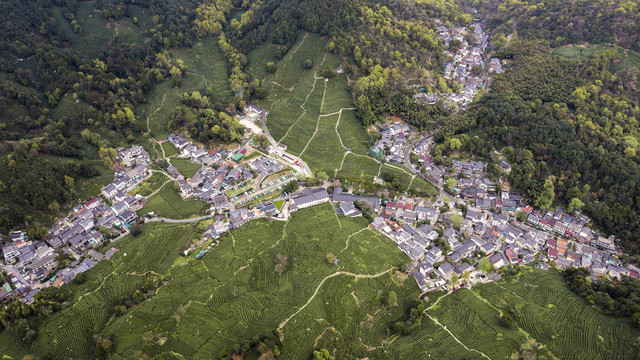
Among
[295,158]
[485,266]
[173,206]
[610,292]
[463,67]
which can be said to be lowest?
[610,292]

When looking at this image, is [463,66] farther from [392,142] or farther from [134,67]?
[134,67]

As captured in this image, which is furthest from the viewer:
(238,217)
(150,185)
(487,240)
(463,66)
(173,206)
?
(463,66)

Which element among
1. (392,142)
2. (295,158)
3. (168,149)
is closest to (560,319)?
(392,142)

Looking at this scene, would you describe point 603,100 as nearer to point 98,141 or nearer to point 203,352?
point 203,352

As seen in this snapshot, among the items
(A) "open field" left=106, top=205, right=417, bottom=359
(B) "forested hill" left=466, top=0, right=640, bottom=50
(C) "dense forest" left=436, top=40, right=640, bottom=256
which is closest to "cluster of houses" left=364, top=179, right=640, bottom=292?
(C) "dense forest" left=436, top=40, right=640, bottom=256

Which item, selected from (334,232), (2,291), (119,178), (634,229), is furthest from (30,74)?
(634,229)

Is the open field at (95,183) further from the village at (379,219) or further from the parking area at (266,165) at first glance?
the parking area at (266,165)
